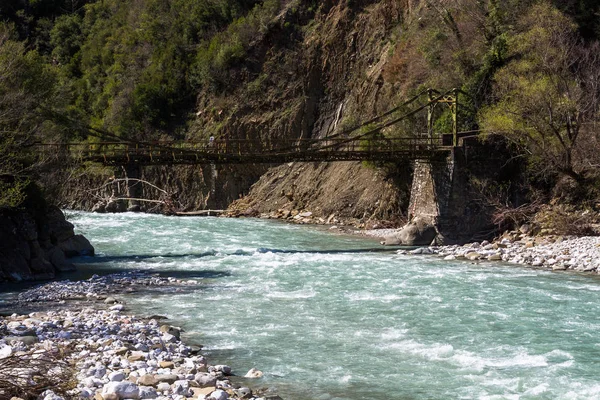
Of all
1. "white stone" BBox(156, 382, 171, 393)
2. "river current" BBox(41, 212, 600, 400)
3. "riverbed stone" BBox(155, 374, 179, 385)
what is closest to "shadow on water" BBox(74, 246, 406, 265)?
"river current" BBox(41, 212, 600, 400)

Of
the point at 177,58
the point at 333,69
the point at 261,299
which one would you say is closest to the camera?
the point at 261,299

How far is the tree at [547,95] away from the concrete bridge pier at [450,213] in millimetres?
2031

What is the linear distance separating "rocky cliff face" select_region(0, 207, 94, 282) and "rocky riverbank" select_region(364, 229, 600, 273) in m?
10.7

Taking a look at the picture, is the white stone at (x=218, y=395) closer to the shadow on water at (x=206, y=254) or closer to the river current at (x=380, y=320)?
the river current at (x=380, y=320)

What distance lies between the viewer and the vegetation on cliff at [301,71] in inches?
974

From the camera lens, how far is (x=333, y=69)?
141 ft

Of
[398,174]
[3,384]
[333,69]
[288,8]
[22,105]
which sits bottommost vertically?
[3,384]

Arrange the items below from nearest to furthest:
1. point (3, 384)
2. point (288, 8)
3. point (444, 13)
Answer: point (3, 384) < point (444, 13) < point (288, 8)

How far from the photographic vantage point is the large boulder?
26453 mm

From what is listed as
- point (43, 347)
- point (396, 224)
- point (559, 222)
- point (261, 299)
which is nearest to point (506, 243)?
point (559, 222)

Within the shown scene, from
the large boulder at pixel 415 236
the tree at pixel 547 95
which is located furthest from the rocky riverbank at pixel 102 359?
the tree at pixel 547 95

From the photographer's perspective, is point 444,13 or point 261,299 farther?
point 444,13

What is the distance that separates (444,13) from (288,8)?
15866 mm

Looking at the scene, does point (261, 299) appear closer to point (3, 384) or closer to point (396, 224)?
point (3, 384)
